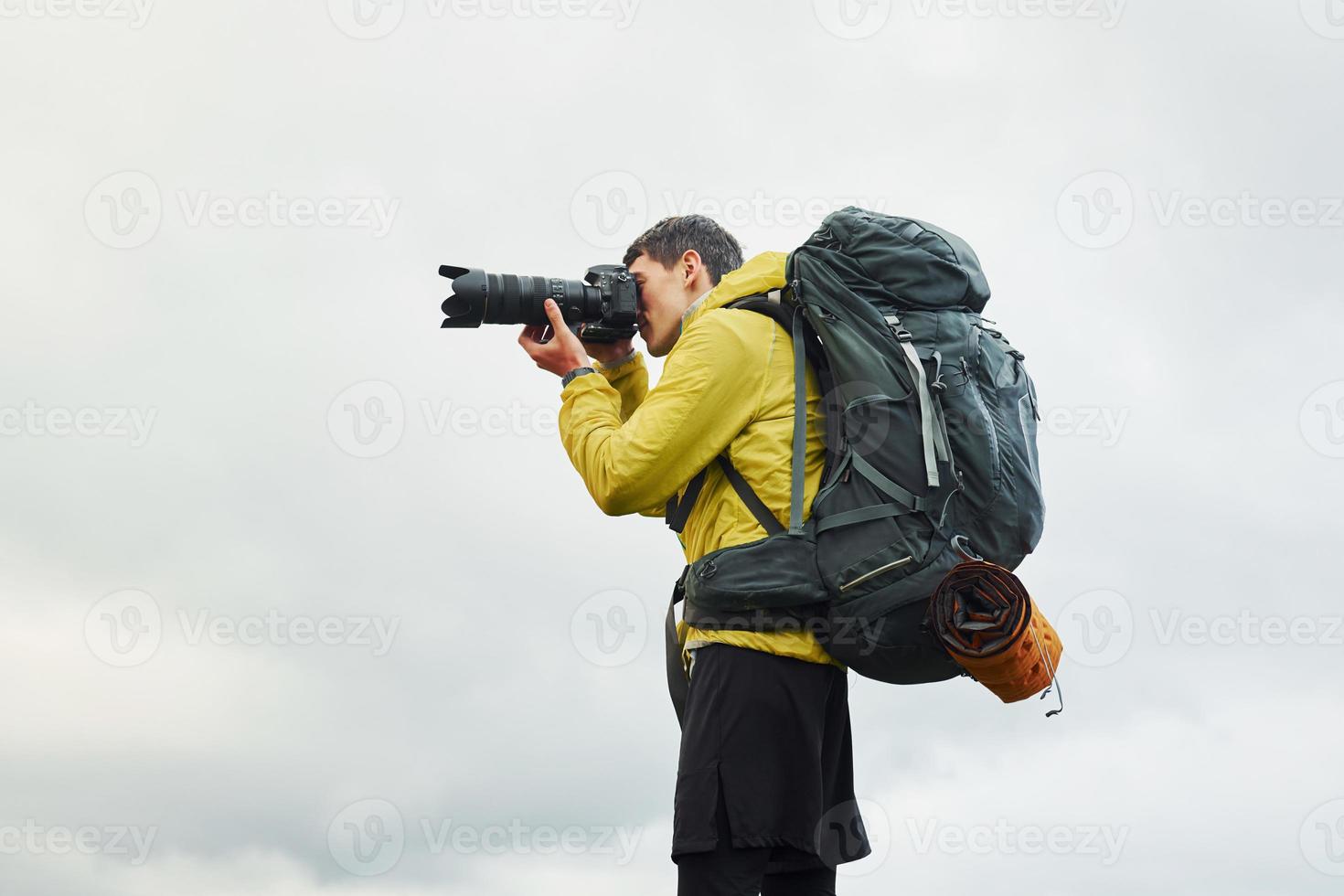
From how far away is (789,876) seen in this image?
4.28 meters

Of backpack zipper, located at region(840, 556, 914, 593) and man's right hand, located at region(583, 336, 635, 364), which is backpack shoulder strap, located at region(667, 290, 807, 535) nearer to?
backpack zipper, located at region(840, 556, 914, 593)

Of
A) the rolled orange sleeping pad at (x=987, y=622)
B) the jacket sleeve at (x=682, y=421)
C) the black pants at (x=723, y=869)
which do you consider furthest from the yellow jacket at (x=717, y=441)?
the black pants at (x=723, y=869)

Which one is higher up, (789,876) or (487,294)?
(487,294)

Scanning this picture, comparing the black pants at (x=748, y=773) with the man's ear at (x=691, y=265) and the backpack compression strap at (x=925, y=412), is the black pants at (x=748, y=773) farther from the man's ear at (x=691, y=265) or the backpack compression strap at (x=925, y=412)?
the man's ear at (x=691, y=265)

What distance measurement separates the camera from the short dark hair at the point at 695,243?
4.96 m

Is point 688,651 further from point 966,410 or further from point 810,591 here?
point 966,410

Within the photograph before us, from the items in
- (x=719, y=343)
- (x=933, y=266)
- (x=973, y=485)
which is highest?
(x=933, y=266)

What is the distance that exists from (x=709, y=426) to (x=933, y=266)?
2.97 ft

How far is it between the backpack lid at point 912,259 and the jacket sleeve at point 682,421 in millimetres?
439

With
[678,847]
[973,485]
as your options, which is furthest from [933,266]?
[678,847]

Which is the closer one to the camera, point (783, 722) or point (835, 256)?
point (783, 722)

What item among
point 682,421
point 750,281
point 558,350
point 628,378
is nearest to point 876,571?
point 682,421

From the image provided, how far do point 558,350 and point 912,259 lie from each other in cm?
130

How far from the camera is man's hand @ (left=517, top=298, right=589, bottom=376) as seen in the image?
15.4ft
